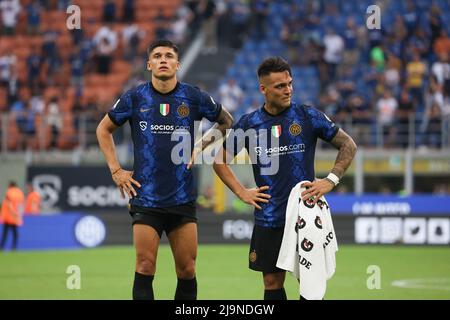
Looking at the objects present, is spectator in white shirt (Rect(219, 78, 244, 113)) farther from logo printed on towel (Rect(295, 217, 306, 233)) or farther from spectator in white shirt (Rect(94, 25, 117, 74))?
logo printed on towel (Rect(295, 217, 306, 233))

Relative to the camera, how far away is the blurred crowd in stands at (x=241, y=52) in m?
29.2

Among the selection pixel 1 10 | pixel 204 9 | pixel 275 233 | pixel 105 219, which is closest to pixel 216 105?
pixel 275 233

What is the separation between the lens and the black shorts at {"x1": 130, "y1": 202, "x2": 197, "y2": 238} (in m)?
9.63

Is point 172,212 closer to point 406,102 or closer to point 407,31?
point 406,102

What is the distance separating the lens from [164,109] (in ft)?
31.9

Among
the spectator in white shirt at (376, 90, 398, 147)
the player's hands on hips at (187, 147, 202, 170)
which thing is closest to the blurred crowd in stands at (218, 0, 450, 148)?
the spectator in white shirt at (376, 90, 398, 147)

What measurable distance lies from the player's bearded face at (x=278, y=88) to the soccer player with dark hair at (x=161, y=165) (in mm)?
769

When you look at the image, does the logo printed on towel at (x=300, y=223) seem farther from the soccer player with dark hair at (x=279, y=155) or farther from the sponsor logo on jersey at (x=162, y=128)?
the sponsor logo on jersey at (x=162, y=128)

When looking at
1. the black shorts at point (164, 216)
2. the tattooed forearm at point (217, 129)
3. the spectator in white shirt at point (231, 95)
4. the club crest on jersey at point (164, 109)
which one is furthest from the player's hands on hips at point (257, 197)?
the spectator in white shirt at point (231, 95)

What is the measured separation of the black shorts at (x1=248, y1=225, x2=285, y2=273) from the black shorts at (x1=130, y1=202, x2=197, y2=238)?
0.72 meters

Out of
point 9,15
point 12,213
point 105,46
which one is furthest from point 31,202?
point 9,15

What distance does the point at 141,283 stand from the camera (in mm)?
9500

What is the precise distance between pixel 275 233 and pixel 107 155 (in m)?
1.77
